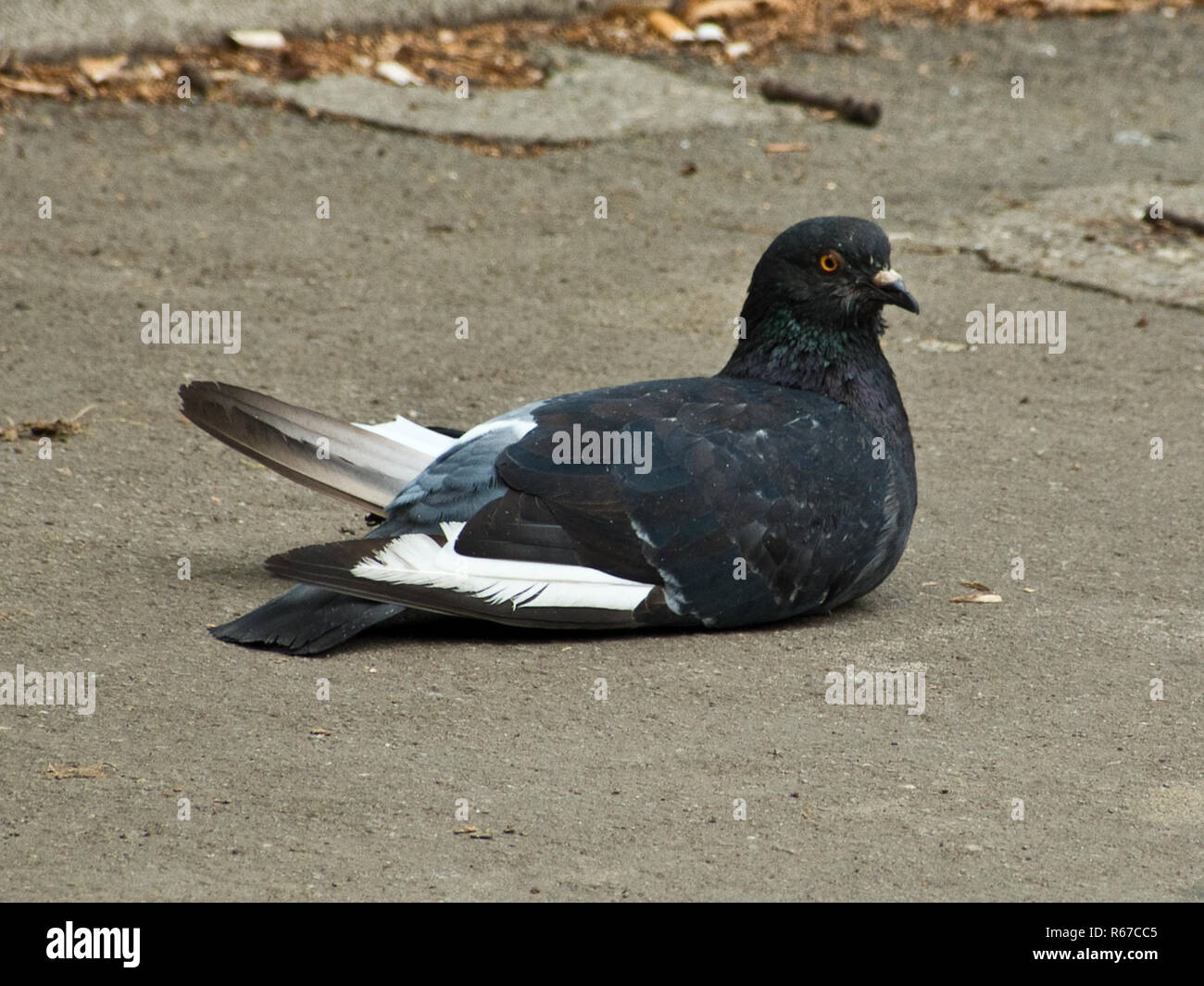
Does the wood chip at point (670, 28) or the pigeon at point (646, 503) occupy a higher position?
the wood chip at point (670, 28)

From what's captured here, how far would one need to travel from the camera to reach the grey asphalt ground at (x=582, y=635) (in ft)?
11.2

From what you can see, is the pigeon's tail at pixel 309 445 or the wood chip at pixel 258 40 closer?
the pigeon's tail at pixel 309 445

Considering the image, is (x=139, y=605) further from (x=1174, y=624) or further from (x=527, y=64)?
(x=527, y=64)

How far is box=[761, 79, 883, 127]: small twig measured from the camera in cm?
930

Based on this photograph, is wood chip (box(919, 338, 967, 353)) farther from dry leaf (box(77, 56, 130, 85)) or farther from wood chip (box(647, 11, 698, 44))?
dry leaf (box(77, 56, 130, 85))

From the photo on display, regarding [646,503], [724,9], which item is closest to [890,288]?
[646,503]

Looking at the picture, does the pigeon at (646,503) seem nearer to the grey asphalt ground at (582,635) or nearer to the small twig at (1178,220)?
the grey asphalt ground at (582,635)

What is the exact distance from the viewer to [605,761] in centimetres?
378

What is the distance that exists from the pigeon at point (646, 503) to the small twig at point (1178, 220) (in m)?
3.79

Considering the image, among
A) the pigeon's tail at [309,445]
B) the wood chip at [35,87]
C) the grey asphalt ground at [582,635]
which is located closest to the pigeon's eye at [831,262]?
the grey asphalt ground at [582,635]

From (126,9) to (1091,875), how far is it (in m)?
7.28

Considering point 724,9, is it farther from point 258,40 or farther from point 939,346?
point 939,346

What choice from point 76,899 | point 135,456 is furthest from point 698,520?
point 135,456

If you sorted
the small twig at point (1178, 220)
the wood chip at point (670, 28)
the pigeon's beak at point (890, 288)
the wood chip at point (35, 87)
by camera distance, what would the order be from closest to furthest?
the pigeon's beak at point (890, 288) → the small twig at point (1178, 220) → the wood chip at point (35, 87) → the wood chip at point (670, 28)
